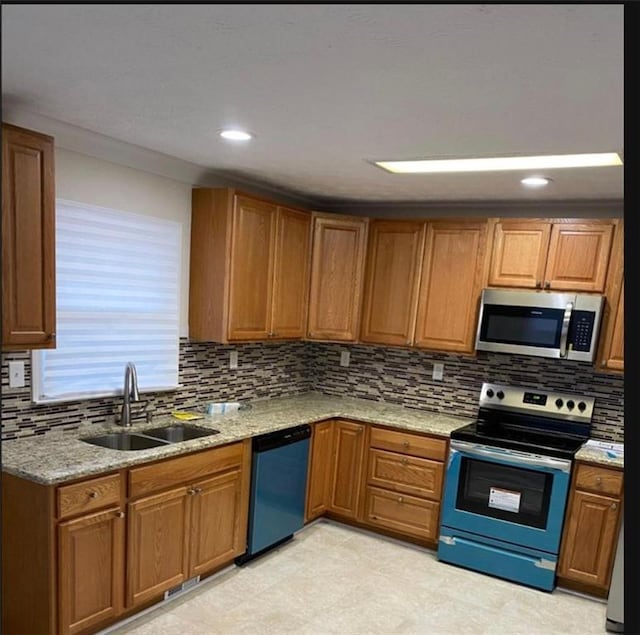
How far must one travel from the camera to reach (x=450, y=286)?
11.6ft

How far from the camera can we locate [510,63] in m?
1.39

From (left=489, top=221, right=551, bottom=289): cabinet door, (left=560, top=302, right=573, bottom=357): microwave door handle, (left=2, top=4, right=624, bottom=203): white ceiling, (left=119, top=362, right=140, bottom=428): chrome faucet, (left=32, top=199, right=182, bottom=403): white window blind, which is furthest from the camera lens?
(left=489, top=221, right=551, bottom=289): cabinet door

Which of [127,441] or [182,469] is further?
[127,441]

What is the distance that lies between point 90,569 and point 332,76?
2179 mm

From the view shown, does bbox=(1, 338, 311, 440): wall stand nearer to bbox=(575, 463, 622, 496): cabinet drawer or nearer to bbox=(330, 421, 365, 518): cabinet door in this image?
bbox=(330, 421, 365, 518): cabinet door

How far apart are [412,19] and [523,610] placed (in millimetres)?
2976

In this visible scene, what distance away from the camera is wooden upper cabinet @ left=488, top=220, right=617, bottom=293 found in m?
3.11

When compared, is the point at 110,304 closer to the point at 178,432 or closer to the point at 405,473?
the point at 178,432

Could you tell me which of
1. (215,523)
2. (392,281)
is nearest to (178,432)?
(215,523)

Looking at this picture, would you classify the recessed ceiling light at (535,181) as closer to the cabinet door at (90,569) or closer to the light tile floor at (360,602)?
the light tile floor at (360,602)

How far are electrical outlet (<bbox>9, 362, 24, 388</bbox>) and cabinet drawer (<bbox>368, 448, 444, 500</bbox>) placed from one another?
7.22 ft

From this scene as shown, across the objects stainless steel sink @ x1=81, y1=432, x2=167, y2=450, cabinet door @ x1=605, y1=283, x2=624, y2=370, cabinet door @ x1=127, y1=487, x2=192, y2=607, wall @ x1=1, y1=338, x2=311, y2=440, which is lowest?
cabinet door @ x1=127, y1=487, x2=192, y2=607

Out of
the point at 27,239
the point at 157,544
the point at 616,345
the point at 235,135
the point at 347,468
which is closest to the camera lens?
the point at 27,239

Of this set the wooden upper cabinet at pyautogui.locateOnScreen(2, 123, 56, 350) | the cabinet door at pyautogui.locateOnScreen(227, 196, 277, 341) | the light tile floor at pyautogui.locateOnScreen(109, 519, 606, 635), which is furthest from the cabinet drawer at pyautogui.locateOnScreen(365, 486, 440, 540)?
the wooden upper cabinet at pyautogui.locateOnScreen(2, 123, 56, 350)
